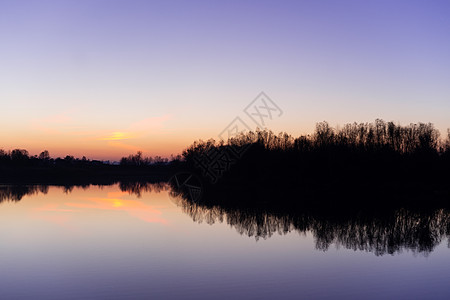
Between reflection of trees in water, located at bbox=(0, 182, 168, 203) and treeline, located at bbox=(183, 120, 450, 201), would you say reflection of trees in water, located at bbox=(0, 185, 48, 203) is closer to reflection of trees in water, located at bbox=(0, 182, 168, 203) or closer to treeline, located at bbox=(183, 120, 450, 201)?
reflection of trees in water, located at bbox=(0, 182, 168, 203)

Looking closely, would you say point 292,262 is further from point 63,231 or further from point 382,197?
point 382,197

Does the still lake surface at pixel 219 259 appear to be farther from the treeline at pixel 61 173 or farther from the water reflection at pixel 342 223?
the treeline at pixel 61 173

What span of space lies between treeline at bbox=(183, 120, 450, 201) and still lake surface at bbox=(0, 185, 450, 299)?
66.2 ft

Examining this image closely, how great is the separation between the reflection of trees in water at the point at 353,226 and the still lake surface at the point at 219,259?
2.5 inches

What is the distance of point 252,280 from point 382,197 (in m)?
30.4

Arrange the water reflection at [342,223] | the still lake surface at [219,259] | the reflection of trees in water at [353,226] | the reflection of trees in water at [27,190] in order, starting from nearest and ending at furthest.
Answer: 1. the still lake surface at [219,259]
2. the reflection of trees in water at [353,226]
3. the water reflection at [342,223]
4. the reflection of trees in water at [27,190]

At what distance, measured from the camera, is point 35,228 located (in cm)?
1839

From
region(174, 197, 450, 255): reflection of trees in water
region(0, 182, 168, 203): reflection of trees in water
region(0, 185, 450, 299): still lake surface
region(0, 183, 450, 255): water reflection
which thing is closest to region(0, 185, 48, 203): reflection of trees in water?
region(0, 182, 168, 203): reflection of trees in water

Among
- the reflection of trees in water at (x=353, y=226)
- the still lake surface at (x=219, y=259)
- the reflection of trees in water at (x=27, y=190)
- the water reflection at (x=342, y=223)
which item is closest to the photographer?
the still lake surface at (x=219, y=259)

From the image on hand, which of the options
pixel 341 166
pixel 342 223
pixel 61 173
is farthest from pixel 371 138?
pixel 61 173

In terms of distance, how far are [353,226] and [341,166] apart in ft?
86.3

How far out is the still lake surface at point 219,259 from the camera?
30.2 feet

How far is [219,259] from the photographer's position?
40.8 ft

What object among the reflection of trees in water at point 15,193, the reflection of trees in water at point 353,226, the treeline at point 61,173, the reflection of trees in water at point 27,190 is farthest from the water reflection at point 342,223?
the treeline at point 61,173
